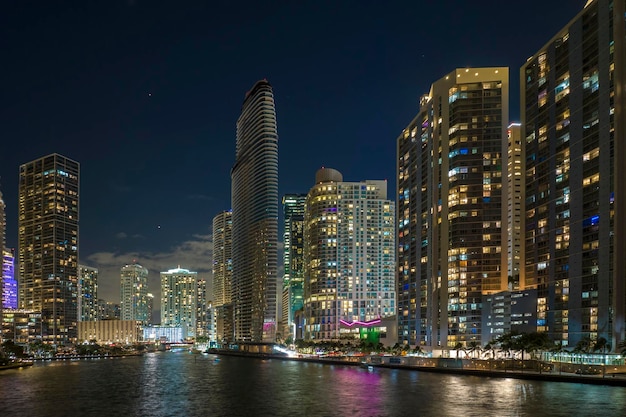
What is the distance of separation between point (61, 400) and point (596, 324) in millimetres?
111393

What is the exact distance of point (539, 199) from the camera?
576ft

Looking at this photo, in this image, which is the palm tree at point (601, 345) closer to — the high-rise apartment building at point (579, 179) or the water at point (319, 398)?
the high-rise apartment building at point (579, 179)

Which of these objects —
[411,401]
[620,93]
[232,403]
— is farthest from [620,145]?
[232,403]

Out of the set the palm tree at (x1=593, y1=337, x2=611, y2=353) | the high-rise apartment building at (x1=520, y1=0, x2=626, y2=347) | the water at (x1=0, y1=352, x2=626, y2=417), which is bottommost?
the water at (x1=0, y1=352, x2=626, y2=417)

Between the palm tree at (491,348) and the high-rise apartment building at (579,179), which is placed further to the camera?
the palm tree at (491,348)

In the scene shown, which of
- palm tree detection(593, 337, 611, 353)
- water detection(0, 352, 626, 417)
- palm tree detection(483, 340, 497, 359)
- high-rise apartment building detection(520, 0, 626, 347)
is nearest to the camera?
water detection(0, 352, 626, 417)

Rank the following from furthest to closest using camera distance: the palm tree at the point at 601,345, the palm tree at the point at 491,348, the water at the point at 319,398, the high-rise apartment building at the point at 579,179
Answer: the palm tree at the point at 491,348
the high-rise apartment building at the point at 579,179
the palm tree at the point at 601,345
the water at the point at 319,398

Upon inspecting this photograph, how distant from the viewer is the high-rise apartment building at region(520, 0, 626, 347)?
144 meters

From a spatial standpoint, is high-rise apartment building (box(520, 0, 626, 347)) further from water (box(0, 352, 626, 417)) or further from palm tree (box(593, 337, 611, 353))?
water (box(0, 352, 626, 417))

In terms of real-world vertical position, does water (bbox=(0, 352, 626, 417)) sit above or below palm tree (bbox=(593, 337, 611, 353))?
below

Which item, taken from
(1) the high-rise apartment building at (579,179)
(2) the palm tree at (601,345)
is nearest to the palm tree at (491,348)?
(1) the high-rise apartment building at (579,179)

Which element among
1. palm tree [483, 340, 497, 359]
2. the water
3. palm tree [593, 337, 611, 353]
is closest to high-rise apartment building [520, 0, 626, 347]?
palm tree [593, 337, 611, 353]

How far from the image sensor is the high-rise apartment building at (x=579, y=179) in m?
144

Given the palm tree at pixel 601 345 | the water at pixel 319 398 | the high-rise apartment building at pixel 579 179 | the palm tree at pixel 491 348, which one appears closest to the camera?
the water at pixel 319 398
